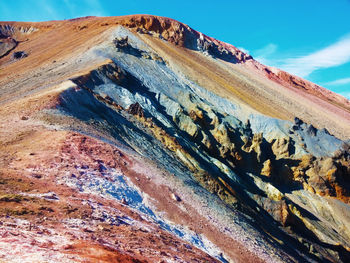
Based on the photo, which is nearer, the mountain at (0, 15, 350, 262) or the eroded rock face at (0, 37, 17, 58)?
the mountain at (0, 15, 350, 262)

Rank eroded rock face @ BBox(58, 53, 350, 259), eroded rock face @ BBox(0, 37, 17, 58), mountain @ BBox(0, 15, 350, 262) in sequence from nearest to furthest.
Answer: mountain @ BBox(0, 15, 350, 262)
eroded rock face @ BBox(58, 53, 350, 259)
eroded rock face @ BBox(0, 37, 17, 58)

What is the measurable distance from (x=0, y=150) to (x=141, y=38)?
32.1 m

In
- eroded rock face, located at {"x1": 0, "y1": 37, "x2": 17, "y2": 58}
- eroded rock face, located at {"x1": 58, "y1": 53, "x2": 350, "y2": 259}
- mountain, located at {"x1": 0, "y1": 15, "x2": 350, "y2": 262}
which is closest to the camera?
mountain, located at {"x1": 0, "y1": 15, "x2": 350, "y2": 262}

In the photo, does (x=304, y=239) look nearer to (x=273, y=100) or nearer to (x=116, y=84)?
(x=116, y=84)

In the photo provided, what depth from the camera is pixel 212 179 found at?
15.8m

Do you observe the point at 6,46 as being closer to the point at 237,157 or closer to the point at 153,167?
the point at 237,157

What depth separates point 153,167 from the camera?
1307 centimetres

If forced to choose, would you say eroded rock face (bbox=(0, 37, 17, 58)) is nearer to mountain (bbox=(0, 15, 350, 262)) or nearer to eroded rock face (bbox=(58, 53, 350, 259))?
mountain (bbox=(0, 15, 350, 262))

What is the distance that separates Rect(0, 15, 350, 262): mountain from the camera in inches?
261

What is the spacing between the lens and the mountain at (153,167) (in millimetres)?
6629

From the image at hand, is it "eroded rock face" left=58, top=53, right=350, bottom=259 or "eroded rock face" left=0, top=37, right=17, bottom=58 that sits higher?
"eroded rock face" left=0, top=37, right=17, bottom=58

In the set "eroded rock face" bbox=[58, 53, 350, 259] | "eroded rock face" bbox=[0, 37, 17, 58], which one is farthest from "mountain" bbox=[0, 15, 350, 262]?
"eroded rock face" bbox=[0, 37, 17, 58]

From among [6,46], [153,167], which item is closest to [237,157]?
[153,167]

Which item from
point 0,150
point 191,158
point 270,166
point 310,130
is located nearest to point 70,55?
point 191,158
